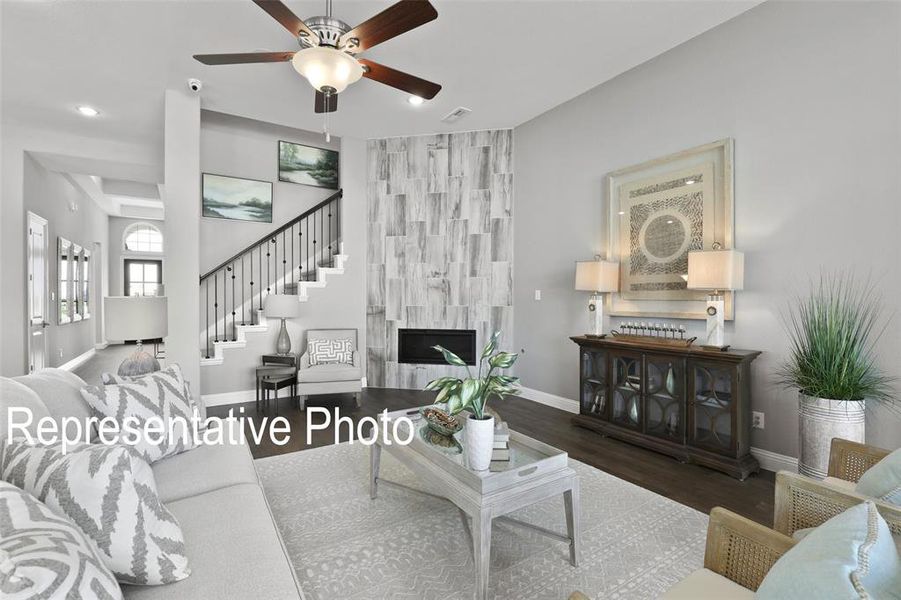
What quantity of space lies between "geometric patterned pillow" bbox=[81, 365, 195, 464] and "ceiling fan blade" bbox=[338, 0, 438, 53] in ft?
7.25

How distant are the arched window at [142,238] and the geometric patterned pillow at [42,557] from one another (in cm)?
1284

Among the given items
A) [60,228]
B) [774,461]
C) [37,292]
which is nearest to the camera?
[774,461]

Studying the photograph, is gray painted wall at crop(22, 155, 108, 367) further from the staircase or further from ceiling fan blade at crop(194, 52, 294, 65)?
ceiling fan blade at crop(194, 52, 294, 65)

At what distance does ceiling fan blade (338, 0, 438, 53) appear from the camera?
87.4 inches

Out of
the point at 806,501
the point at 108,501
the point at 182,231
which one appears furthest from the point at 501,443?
the point at 182,231

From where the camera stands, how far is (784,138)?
304cm

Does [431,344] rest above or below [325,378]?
above

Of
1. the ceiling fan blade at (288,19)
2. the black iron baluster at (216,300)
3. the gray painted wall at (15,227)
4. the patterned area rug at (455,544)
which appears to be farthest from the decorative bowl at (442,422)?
the gray painted wall at (15,227)

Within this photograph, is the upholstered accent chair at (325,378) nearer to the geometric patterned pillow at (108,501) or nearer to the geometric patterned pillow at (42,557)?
the geometric patterned pillow at (108,501)

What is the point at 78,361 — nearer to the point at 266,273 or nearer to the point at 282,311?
the point at 266,273

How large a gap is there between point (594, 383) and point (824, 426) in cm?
169

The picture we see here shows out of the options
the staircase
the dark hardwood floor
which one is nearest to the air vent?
the staircase

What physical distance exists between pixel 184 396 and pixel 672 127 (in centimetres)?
419

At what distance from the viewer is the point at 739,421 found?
2.98 meters
